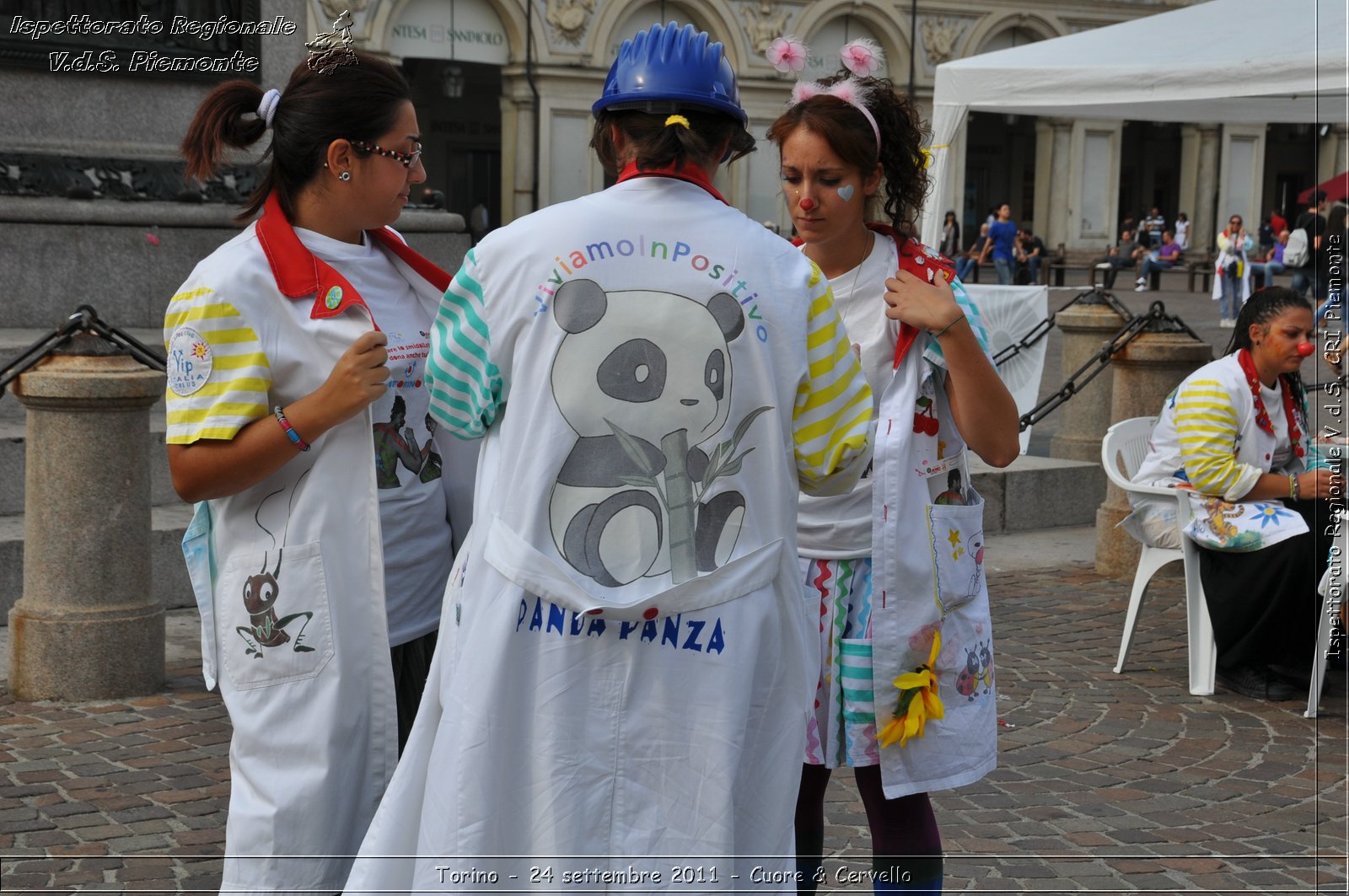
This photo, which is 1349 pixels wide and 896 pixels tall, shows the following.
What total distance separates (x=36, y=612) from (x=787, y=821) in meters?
3.76

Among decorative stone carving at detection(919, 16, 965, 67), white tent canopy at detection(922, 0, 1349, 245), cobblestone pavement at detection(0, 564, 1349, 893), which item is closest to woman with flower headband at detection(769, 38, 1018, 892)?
cobblestone pavement at detection(0, 564, 1349, 893)

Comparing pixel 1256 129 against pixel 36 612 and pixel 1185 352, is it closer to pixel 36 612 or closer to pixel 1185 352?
pixel 1185 352

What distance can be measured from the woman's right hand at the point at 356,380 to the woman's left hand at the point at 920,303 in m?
0.95

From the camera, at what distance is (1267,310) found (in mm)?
5727

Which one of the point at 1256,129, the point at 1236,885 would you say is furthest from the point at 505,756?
the point at 1256,129

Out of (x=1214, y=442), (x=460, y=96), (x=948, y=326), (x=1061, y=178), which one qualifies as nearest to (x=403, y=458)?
(x=948, y=326)

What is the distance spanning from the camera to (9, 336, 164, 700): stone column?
5211 millimetres

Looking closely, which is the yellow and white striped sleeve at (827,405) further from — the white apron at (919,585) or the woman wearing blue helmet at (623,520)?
the white apron at (919,585)

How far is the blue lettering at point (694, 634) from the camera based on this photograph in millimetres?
2209

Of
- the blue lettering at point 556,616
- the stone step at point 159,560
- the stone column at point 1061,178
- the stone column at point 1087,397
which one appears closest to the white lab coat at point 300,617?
the blue lettering at point 556,616

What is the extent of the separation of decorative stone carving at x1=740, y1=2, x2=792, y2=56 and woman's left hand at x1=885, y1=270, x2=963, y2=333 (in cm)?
3299

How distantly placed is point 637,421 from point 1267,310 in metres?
4.25

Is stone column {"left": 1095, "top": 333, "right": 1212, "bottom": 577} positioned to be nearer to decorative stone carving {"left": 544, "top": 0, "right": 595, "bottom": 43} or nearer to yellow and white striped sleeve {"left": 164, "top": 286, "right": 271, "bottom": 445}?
yellow and white striped sleeve {"left": 164, "top": 286, "right": 271, "bottom": 445}

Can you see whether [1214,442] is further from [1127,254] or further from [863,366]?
[1127,254]
